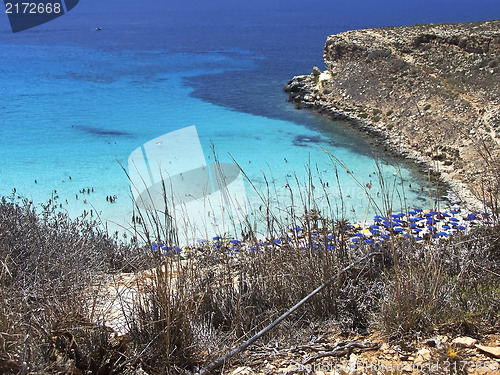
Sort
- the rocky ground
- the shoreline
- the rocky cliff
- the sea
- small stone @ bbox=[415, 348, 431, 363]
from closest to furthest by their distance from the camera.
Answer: the rocky ground → small stone @ bbox=[415, 348, 431, 363] → the sea → the shoreline → the rocky cliff

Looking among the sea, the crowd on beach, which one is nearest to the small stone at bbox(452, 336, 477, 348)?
the crowd on beach

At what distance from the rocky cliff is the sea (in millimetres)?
923

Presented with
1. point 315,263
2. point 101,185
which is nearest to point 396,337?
point 315,263

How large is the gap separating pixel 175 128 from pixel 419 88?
8528mm

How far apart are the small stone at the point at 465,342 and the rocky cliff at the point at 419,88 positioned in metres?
9.04

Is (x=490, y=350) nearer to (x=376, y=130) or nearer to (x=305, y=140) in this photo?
(x=305, y=140)

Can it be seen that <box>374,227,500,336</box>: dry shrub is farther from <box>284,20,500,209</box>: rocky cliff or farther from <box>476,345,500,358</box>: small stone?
<box>284,20,500,209</box>: rocky cliff

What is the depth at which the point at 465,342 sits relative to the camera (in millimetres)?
2369

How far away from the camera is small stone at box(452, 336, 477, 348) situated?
2.36 m

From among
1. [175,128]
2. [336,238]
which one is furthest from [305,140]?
[336,238]

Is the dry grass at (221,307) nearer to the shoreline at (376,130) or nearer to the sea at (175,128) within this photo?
the sea at (175,128)

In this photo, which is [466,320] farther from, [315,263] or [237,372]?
[237,372]

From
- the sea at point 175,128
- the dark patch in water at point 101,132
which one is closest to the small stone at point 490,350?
the sea at point 175,128

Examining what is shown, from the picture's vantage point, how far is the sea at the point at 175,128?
10.2 m
